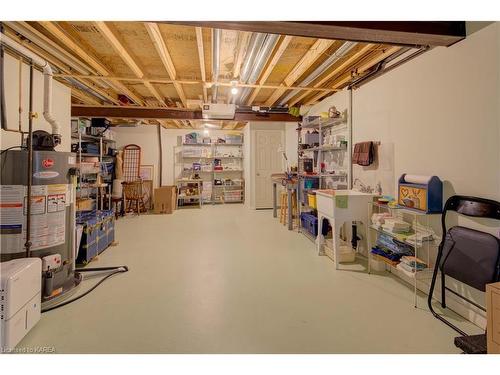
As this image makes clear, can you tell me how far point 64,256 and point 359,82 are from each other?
4165mm

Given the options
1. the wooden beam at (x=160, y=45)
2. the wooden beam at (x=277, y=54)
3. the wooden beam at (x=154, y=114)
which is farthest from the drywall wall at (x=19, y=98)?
the wooden beam at (x=277, y=54)

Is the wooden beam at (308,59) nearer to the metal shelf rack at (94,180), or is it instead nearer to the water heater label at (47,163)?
the water heater label at (47,163)

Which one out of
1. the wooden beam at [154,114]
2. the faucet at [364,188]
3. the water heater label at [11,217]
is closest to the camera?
the water heater label at [11,217]

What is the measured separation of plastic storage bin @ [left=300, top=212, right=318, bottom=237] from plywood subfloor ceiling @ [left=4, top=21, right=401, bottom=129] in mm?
2259

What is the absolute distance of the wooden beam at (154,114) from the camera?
5.37 metres

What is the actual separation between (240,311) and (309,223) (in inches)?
94.8

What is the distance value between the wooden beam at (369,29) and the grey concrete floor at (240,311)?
221 centimetres

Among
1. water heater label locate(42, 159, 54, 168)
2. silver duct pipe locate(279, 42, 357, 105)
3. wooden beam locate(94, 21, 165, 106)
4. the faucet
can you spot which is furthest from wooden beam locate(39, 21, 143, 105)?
the faucet

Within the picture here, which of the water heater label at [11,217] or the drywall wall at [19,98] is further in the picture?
the drywall wall at [19,98]

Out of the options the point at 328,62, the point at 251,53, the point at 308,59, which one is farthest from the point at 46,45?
the point at 328,62

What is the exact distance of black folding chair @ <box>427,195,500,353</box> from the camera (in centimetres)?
166

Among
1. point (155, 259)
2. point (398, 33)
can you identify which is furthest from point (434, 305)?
point (155, 259)

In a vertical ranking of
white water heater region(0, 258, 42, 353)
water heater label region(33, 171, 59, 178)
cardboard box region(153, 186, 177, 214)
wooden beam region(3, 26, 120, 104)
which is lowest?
white water heater region(0, 258, 42, 353)

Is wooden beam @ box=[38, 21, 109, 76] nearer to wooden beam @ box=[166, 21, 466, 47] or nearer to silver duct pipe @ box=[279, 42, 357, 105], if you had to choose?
wooden beam @ box=[166, 21, 466, 47]
